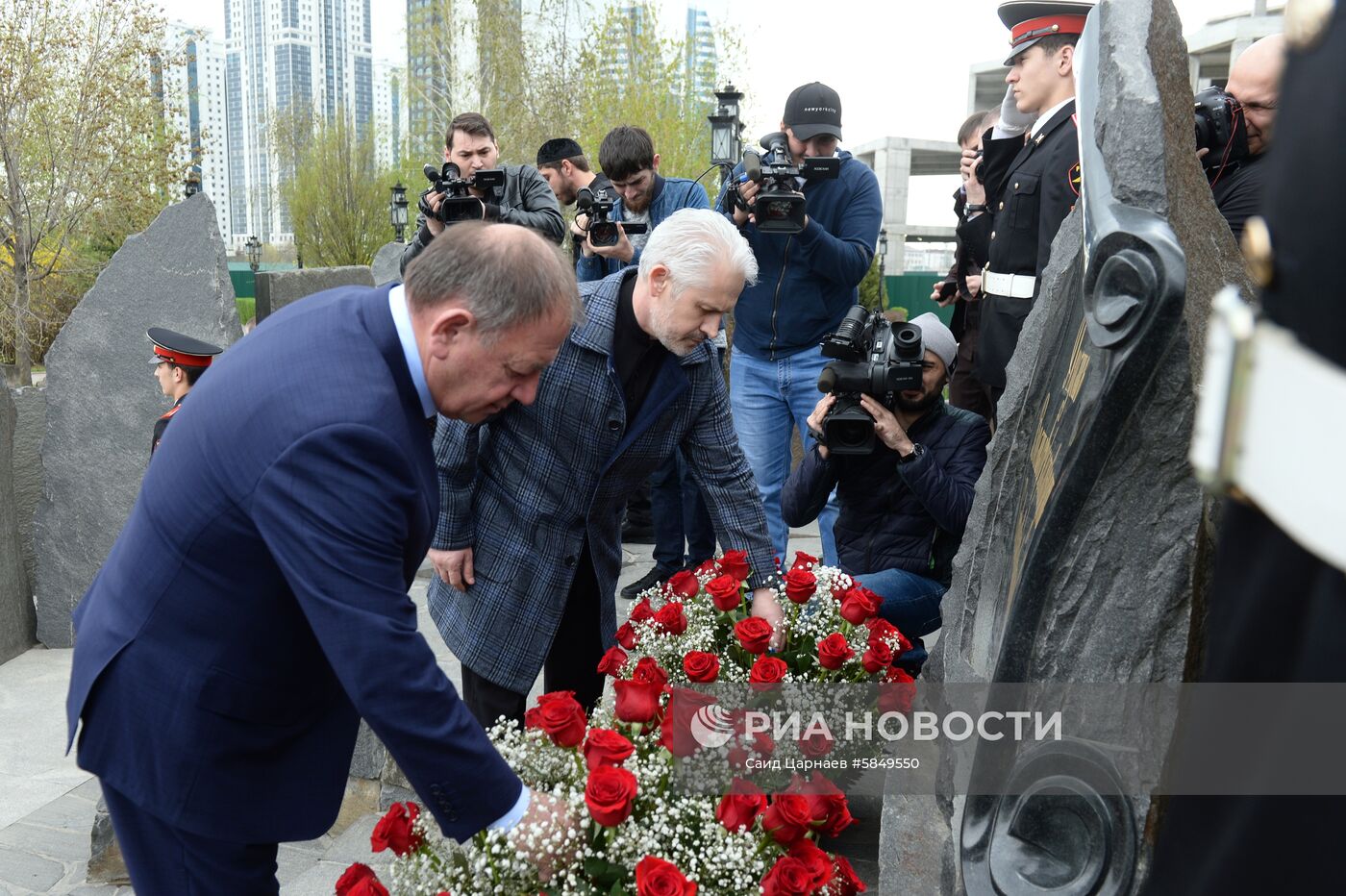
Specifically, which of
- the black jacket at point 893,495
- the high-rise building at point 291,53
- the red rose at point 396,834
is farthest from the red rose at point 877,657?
the high-rise building at point 291,53

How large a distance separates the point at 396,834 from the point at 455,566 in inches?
33.4

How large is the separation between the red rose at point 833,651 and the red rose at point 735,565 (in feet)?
1.16

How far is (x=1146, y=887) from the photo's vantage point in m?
0.85

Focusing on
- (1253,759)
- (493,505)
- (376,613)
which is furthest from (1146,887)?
(493,505)

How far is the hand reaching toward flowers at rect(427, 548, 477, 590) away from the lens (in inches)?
109

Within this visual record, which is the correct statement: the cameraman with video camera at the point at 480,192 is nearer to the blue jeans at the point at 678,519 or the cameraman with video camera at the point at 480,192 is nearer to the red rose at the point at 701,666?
the blue jeans at the point at 678,519

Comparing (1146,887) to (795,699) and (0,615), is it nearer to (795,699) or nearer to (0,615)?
(795,699)

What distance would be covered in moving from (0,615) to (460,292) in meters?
4.51

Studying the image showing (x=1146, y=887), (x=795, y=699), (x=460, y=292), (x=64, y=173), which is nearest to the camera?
(x=1146, y=887)

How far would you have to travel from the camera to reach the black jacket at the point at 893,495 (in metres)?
3.32

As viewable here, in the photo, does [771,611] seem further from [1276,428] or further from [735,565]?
[1276,428]

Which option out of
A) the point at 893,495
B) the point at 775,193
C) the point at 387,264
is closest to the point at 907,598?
the point at 893,495

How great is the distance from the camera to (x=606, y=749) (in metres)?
2.01

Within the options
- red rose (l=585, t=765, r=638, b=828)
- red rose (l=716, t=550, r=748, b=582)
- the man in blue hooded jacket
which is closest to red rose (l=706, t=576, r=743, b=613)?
red rose (l=716, t=550, r=748, b=582)
